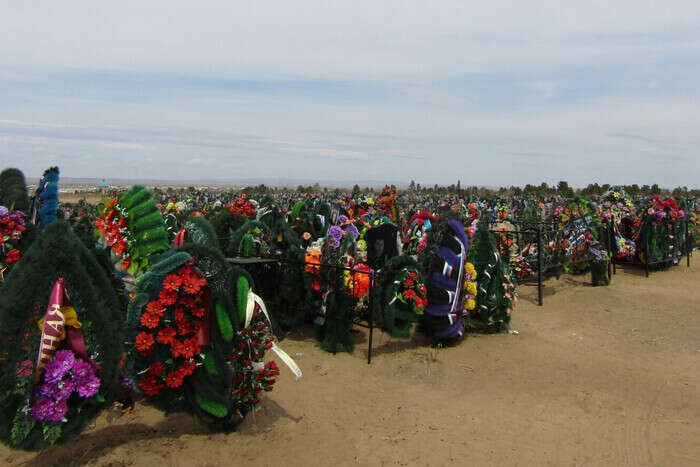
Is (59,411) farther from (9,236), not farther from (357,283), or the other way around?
(357,283)

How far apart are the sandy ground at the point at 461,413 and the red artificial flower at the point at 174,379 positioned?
759mm

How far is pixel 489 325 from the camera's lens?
809 centimetres

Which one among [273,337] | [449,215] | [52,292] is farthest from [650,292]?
[52,292]

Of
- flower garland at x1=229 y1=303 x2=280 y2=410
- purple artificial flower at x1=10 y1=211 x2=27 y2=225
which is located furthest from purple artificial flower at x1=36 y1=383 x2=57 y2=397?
purple artificial flower at x1=10 y1=211 x2=27 y2=225

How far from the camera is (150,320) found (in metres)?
3.80

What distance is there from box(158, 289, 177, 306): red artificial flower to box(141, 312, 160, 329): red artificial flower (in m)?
0.12

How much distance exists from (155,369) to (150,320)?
15.2 inches

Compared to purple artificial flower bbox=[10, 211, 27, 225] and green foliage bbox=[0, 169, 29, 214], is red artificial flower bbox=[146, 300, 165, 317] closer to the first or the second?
purple artificial flower bbox=[10, 211, 27, 225]

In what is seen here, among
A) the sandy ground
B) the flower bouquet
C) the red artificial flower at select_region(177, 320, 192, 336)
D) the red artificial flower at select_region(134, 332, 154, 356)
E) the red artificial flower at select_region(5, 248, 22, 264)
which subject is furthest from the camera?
the flower bouquet

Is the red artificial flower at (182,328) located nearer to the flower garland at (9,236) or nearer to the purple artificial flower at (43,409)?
the purple artificial flower at (43,409)

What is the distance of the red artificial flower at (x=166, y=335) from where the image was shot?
3818 millimetres

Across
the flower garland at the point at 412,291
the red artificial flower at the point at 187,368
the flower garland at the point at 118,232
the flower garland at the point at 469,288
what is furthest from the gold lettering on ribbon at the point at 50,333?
the flower garland at the point at 469,288

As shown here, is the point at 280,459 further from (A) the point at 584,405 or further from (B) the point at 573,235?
(B) the point at 573,235

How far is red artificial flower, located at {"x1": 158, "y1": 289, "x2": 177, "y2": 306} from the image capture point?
381 centimetres
